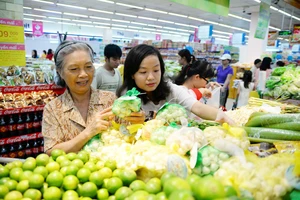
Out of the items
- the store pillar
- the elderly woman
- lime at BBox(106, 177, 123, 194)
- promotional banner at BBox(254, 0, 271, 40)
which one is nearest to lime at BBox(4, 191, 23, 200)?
lime at BBox(106, 177, 123, 194)

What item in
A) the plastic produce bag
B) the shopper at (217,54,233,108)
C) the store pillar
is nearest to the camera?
the plastic produce bag

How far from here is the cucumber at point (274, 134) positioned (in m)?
1.82

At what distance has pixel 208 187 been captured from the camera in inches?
34.7

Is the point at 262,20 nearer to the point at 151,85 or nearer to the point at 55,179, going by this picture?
the point at 151,85

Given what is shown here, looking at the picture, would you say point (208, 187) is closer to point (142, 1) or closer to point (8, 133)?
point (8, 133)

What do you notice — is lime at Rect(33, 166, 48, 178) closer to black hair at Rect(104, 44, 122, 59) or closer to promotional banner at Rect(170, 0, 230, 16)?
black hair at Rect(104, 44, 122, 59)

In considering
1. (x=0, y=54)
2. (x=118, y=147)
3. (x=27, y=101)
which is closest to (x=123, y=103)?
(x=118, y=147)

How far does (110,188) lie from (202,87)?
2.93 metres

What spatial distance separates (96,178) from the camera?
1.13 m

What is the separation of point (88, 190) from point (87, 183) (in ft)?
0.11

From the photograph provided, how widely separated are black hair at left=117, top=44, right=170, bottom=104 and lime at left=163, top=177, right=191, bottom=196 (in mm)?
1174

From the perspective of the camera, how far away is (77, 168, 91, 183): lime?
1139 millimetres

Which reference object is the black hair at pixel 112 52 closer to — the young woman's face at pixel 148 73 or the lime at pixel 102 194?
the young woman's face at pixel 148 73

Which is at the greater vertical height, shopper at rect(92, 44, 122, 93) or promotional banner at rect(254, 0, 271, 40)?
promotional banner at rect(254, 0, 271, 40)
